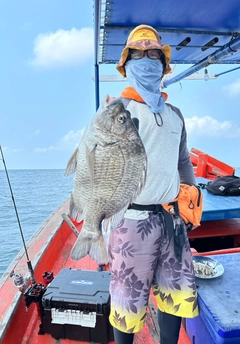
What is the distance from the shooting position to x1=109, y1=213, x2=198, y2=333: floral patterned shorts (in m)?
1.43

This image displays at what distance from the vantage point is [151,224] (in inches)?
56.7

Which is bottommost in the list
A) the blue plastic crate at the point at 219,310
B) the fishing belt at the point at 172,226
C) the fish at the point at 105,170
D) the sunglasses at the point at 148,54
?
the blue plastic crate at the point at 219,310

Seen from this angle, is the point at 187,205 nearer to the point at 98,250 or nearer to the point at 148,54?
the point at 98,250

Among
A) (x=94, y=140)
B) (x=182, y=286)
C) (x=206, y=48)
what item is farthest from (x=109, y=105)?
(x=206, y=48)

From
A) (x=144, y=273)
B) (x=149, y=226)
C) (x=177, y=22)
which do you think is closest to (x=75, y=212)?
(x=149, y=226)

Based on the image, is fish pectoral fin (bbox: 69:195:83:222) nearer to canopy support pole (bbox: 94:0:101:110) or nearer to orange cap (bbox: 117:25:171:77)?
orange cap (bbox: 117:25:171:77)

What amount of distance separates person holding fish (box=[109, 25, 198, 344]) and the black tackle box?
0.43 m

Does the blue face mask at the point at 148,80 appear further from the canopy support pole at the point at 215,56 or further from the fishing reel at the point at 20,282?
the canopy support pole at the point at 215,56

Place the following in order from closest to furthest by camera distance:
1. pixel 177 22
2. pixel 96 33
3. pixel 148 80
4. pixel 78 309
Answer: pixel 148 80 → pixel 78 309 → pixel 96 33 → pixel 177 22

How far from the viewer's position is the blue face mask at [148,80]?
1380mm

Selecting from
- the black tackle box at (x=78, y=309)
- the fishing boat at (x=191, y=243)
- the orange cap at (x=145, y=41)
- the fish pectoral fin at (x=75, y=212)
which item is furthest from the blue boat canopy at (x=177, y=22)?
the black tackle box at (x=78, y=309)

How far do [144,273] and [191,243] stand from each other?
2.57 metres

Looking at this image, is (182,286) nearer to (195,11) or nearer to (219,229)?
(219,229)

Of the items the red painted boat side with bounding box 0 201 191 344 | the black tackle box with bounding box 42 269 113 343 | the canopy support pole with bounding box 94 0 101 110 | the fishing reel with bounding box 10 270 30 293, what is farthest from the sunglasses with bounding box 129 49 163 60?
the red painted boat side with bounding box 0 201 191 344
